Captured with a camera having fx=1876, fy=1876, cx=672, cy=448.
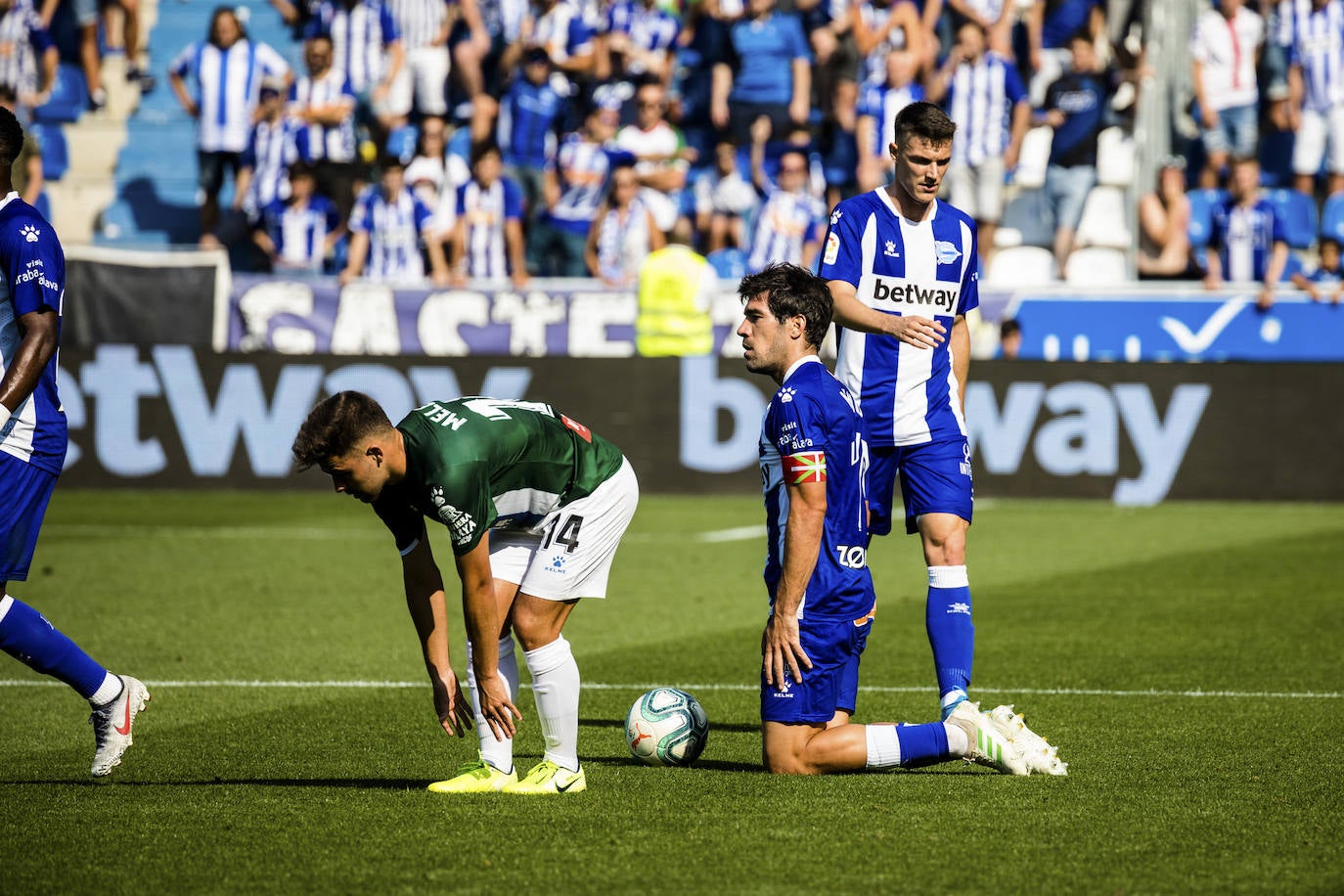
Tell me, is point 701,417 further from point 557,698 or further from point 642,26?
point 557,698

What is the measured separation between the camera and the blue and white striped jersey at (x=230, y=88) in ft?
64.0

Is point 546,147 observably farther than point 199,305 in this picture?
Yes

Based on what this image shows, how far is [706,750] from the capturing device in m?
6.40

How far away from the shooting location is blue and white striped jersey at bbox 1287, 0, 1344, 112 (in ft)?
59.5

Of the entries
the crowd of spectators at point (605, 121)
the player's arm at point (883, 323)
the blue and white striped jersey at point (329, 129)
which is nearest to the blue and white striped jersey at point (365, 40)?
the crowd of spectators at point (605, 121)

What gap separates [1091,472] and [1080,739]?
958 cm

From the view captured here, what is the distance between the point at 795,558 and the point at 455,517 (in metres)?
1.07

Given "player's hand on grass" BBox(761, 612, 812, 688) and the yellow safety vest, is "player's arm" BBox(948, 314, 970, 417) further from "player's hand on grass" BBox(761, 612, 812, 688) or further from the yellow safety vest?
the yellow safety vest

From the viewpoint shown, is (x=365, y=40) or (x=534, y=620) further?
(x=365, y=40)

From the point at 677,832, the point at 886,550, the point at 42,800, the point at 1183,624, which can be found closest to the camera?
the point at 677,832

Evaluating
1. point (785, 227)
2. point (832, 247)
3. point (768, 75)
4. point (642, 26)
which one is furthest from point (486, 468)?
point (642, 26)

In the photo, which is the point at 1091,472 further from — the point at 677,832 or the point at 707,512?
the point at 677,832

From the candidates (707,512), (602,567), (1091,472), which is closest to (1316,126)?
(1091,472)

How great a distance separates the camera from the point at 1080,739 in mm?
6453
